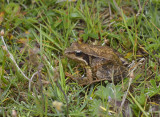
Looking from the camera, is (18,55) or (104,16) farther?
(104,16)

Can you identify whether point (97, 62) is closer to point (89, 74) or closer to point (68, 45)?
point (89, 74)

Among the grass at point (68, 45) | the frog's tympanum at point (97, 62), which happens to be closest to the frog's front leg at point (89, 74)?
the frog's tympanum at point (97, 62)

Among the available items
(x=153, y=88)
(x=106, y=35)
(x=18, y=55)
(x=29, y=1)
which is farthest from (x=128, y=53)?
(x=29, y=1)

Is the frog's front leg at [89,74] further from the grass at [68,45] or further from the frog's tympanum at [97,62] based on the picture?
the grass at [68,45]

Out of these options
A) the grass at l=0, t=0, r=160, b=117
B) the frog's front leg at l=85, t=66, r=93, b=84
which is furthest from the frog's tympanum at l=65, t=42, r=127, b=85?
the grass at l=0, t=0, r=160, b=117

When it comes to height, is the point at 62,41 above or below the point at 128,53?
above

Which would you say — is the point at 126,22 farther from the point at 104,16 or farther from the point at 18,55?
the point at 18,55

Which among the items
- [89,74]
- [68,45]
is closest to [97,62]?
[89,74]
